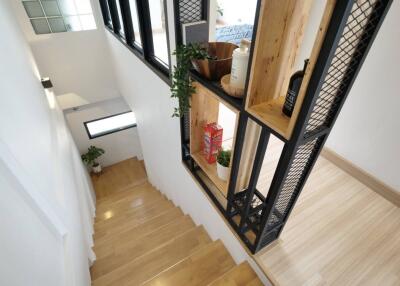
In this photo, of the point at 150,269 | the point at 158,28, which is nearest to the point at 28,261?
the point at 150,269

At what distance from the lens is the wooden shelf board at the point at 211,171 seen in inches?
67.0

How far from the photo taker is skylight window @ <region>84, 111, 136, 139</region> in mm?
5176

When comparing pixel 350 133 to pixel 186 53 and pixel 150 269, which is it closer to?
pixel 186 53

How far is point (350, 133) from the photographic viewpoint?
1.93m

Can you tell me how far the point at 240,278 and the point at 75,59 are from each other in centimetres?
401

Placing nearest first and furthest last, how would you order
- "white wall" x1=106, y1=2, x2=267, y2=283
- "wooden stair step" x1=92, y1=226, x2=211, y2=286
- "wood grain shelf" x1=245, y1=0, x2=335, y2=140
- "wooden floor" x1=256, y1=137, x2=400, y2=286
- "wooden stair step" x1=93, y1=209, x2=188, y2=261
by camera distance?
"wood grain shelf" x1=245, y1=0, x2=335, y2=140 < "wooden floor" x1=256, y1=137, x2=400, y2=286 < "white wall" x1=106, y1=2, x2=267, y2=283 < "wooden stair step" x1=92, y1=226, x2=211, y2=286 < "wooden stair step" x1=93, y1=209, x2=188, y2=261

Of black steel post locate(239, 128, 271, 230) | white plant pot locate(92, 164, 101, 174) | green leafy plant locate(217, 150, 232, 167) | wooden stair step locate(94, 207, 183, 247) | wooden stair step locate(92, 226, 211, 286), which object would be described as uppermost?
black steel post locate(239, 128, 271, 230)

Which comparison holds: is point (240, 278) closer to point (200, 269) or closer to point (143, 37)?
point (200, 269)

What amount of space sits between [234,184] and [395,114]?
1261 millimetres

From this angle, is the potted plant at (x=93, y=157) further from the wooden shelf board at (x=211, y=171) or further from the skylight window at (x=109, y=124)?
the wooden shelf board at (x=211, y=171)

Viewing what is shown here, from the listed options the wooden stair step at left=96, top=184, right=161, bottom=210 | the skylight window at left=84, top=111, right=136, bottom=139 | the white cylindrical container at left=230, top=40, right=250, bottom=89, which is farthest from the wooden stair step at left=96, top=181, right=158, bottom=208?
the white cylindrical container at left=230, top=40, right=250, bottom=89

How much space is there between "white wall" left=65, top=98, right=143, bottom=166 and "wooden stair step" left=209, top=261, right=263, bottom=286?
4178 millimetres

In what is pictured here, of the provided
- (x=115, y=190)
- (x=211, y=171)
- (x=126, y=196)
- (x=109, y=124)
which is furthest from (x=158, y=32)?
(x=115, y=190)

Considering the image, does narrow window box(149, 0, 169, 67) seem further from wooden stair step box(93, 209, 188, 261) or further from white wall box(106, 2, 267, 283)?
wooden stair step box(93, 209, 188, 261)
